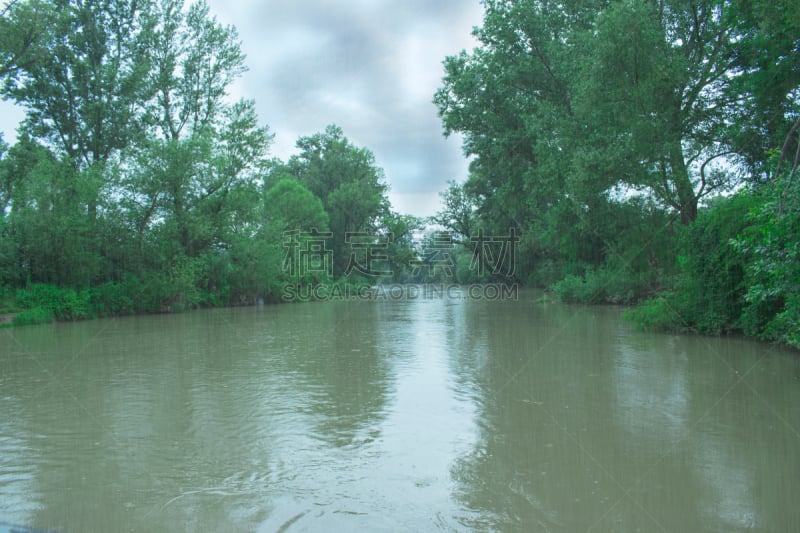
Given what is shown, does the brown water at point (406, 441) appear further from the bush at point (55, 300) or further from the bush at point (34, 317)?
the bush at point (55, 300)

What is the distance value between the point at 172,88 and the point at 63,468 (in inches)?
1298

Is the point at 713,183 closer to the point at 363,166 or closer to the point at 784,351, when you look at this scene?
the point at 784,351

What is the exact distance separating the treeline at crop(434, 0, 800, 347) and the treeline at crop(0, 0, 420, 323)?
14.0 metres

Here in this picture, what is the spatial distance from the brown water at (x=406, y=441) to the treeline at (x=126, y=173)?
493 inches

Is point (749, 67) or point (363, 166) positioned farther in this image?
point (363, 166)

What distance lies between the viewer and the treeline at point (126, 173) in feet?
75.7

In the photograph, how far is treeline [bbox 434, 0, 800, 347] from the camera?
12.2 meters

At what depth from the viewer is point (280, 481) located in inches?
189

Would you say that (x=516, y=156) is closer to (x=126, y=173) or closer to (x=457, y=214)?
(x=126, y=173)

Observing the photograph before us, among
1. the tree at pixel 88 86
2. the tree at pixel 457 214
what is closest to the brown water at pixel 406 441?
the tree at pixel 88 86

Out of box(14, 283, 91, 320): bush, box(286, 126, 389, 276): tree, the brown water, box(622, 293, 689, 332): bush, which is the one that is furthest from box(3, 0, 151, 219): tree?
box(286, 126, 389, 276): tree

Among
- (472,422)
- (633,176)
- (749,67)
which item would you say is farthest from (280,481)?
(749,67)

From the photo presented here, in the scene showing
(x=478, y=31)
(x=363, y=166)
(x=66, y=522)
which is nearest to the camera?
(x=66, y=522)

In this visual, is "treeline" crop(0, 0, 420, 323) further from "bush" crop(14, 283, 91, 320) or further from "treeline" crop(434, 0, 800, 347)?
"treeline" crop(434, 0, 800, 347)
